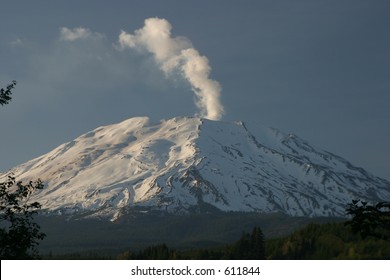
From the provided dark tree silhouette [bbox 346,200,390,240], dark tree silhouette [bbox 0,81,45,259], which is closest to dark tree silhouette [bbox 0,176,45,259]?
dark tree silhouette [bbox 0,81,45,259]

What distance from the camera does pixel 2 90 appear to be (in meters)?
35.1

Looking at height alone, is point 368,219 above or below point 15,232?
below

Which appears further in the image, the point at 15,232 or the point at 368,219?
the point at 15,232

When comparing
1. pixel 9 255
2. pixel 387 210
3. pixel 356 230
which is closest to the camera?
pixel 356 230

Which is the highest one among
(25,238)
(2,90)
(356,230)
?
(2,90)

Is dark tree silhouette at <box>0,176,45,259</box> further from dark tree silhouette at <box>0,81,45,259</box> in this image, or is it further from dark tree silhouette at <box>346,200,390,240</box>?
dark tree silhouette at <box>346,200,390,240</box>

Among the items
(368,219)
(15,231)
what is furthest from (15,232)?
(368,219)

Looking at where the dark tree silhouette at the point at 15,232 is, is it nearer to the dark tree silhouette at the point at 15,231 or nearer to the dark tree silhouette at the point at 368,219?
the dark tree silhouette at the point at 15,231

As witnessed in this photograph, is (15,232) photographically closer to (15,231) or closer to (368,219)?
(15,231)
